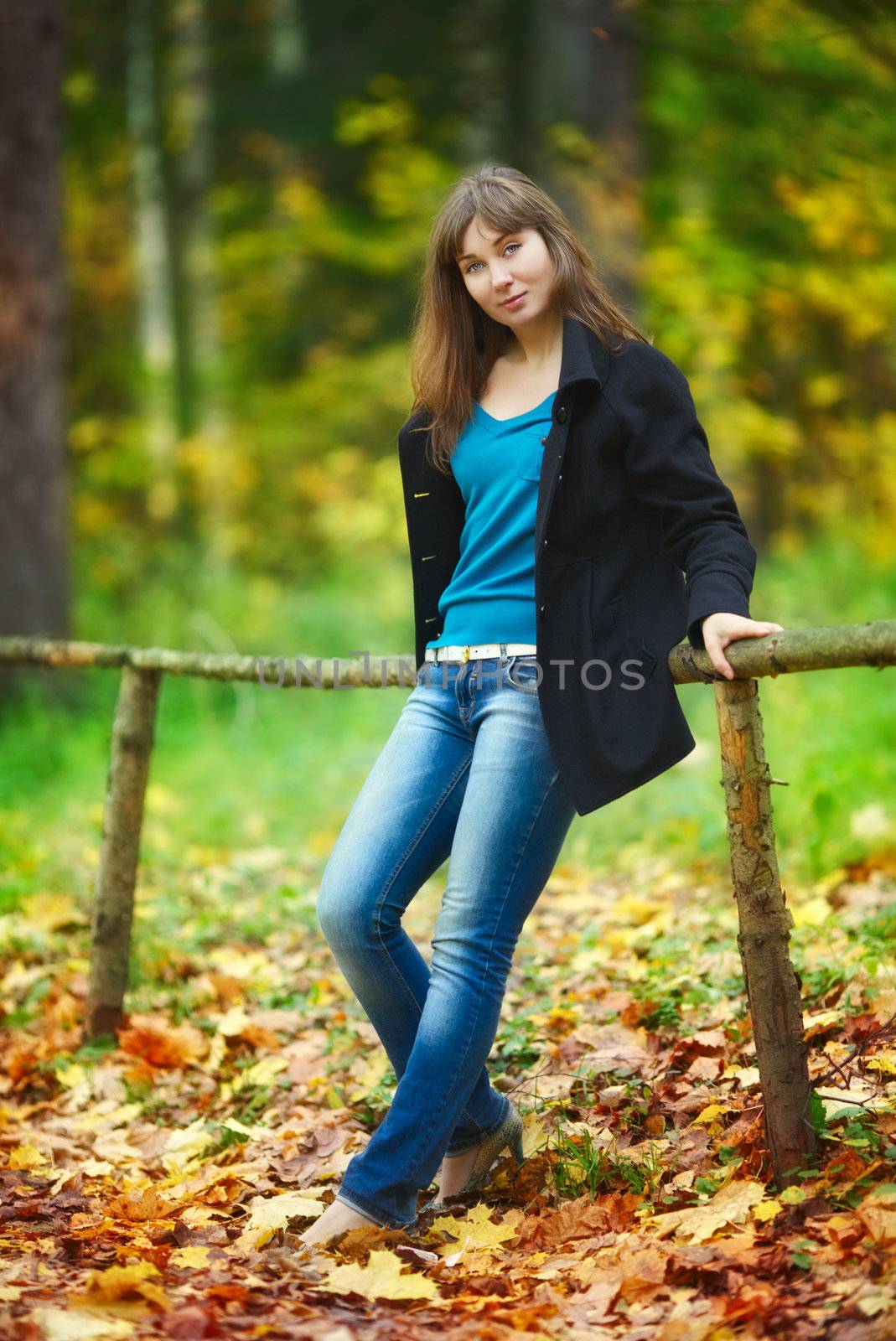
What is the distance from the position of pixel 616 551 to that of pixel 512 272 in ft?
2.27

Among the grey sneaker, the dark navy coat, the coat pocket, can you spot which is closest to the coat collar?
the dark navy coat

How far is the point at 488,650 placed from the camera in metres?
2.83

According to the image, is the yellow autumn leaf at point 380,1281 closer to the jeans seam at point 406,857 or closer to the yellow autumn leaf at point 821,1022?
the jeans seam at point 406,857

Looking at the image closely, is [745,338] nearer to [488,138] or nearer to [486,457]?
[488,138]

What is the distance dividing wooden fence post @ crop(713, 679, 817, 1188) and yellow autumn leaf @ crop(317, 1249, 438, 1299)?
0.80 meters

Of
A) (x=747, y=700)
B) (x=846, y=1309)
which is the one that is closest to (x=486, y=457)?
(x=747, y=700)

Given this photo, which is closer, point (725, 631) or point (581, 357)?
point (725, 631)

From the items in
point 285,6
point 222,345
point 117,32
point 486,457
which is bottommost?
point 486,457

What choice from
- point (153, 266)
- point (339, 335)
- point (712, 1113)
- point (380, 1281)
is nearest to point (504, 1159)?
point (712, 1113)

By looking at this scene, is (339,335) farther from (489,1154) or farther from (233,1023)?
(489,1154)

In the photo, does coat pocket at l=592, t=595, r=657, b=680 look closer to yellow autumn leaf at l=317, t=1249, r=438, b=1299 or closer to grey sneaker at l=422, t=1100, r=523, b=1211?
grey sneaker at l=422, t=1100, r=523, b=1211

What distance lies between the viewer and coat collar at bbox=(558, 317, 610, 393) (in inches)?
107

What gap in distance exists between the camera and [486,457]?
2912 mm

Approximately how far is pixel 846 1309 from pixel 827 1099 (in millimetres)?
744
